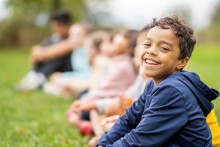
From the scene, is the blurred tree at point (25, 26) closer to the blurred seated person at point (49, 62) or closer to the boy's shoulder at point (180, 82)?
the blurred seated person at point (49, 62)

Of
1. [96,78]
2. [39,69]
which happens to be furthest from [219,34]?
[96,78]

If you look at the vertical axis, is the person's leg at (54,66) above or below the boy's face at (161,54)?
above

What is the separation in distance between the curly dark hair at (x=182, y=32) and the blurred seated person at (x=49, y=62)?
693cm

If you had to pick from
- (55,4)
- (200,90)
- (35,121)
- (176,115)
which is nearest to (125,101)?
(200,90)

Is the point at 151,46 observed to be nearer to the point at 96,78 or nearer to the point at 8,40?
the point at 96,78

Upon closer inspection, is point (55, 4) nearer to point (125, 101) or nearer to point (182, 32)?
point (125, 101)

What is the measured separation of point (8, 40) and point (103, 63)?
26.6 metres

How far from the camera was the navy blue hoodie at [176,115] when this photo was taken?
112 inches

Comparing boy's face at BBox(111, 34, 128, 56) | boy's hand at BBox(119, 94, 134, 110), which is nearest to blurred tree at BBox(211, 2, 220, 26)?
boy's face at BBox(111, 34, 128, 56)

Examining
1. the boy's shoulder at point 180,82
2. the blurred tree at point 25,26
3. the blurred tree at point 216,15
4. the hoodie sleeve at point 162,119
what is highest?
the blurred tree at point 216,15

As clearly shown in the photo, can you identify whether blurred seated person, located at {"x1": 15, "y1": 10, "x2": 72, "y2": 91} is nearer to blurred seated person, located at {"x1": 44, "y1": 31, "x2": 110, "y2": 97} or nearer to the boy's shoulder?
blurred seated person, located at {"x1": 44, "y1": 31, "x2": 110, "y2": 97}

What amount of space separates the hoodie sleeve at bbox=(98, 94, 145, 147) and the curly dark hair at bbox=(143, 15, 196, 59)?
0.51 meters

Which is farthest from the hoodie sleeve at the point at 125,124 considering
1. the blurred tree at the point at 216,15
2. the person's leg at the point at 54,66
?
the blurred tree at the point at 216,15

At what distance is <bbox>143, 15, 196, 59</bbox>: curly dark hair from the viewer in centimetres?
304
